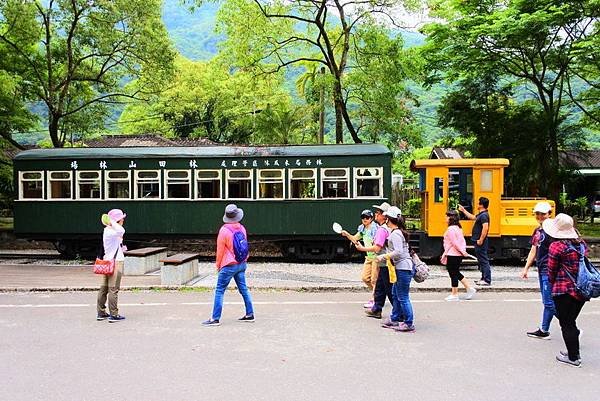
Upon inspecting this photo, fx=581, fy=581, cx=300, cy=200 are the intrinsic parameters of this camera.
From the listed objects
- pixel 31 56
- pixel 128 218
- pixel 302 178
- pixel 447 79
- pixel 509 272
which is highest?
pixel 31 56

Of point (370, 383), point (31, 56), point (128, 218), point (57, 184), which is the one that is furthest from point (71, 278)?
point (31, 56)

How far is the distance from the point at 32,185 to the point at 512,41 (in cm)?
1465

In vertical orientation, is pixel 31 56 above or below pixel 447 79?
above

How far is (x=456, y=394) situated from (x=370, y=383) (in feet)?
2.52

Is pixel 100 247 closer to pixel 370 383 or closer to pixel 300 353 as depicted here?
pixel 300 353

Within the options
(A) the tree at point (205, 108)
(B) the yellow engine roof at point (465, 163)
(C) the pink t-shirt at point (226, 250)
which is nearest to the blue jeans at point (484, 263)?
(B) the yellow engine roof at point (465, 163)

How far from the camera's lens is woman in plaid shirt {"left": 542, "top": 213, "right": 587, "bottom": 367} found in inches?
228

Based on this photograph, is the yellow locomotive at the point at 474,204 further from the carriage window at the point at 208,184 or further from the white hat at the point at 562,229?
the white hat at the point at 562,229

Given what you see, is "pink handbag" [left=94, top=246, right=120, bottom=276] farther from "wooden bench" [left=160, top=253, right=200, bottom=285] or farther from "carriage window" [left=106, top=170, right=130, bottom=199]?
"carriage window" [left=106, top=170, right=130, bottom=199]

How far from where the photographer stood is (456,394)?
5035 mm

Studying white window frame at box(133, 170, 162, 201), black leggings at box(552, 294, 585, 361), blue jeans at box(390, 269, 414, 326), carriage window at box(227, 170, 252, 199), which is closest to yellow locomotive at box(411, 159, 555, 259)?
carriage window at box(227, 170, 252, 199)

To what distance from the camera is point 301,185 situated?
15.1 metres

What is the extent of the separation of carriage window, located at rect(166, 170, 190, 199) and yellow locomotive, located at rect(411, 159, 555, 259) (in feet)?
19.9

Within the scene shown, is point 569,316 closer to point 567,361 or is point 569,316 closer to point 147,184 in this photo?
point 567,361
